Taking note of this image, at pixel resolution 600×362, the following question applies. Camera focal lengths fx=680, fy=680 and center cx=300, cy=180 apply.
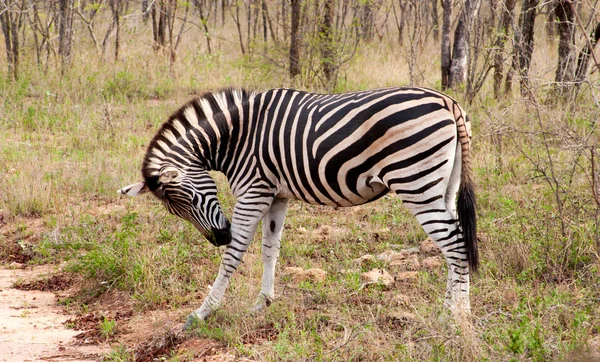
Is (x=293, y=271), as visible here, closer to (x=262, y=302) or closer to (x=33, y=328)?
(x=262, y=302)

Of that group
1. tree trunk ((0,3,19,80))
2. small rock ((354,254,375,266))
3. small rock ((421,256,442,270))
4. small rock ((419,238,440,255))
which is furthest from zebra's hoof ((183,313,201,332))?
tree trunk ((0,3,19,80))

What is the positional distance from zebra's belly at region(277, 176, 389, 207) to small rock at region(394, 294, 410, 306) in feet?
2.46

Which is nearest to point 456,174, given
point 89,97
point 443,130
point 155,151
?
point 443,130

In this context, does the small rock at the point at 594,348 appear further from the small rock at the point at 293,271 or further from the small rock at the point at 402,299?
the small rock at the point at 293,271


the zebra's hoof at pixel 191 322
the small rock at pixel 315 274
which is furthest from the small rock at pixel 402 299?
the zebra's hoof at pixel 191 322

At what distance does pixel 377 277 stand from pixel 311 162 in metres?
1.20

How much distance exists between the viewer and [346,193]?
4.83m

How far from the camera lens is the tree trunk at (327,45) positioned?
442 inches

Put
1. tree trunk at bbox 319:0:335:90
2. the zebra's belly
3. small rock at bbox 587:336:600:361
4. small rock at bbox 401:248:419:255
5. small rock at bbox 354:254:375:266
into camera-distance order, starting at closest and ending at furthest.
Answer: small rock at bbox 587:336:600:361 → the zebra's belly → small rock at bbox 354:254:375:266 → small rock at bbox 401:248:419:255 → tree trunk at bbox 319:0:335:90

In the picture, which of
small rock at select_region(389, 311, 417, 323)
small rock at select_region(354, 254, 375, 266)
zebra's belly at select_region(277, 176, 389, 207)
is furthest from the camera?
small rock at select_region(354, 254, 375, 266)

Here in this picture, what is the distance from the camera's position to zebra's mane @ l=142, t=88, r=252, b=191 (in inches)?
208

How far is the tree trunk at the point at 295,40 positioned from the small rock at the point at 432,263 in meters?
6.16

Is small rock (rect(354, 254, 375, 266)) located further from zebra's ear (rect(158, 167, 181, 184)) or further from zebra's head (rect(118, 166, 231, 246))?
zebra's ear (rect(158, 167, 181, 184))

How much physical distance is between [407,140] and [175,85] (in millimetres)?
8203
